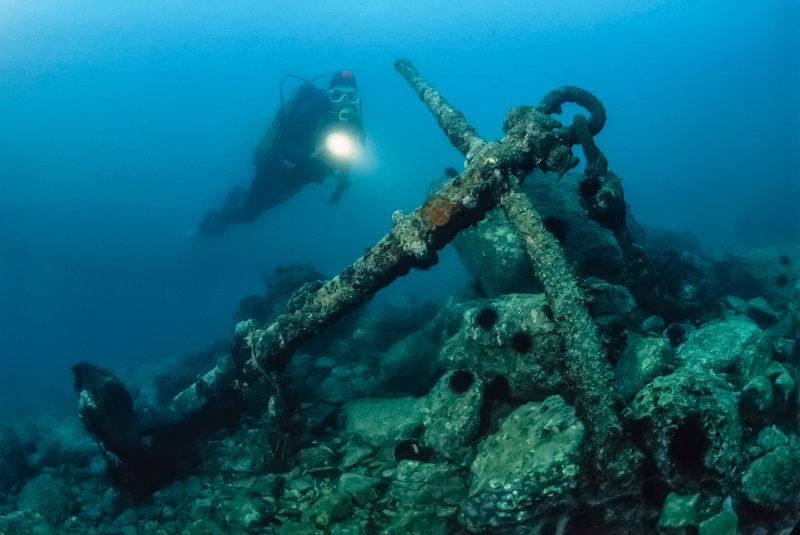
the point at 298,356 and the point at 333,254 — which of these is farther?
the point at 333,254

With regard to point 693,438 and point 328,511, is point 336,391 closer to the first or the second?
point 328,511

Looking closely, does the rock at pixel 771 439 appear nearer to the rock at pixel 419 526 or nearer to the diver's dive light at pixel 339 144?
the rock at pixel 419 526

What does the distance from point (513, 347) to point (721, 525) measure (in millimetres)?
2890

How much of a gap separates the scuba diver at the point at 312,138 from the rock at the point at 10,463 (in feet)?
36.9

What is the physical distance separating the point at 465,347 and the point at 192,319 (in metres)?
52.2

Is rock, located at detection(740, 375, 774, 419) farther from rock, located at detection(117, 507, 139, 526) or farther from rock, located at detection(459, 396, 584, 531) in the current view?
rock, located at detection(117, 507, 139, 526)

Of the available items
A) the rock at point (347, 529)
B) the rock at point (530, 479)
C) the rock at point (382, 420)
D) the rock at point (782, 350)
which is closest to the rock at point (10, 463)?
the rock at point (382, 420)

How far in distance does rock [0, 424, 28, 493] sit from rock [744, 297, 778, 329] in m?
14.2

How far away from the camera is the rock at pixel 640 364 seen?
510cm

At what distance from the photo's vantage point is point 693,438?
12.6 ft

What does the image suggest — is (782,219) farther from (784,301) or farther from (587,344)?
(587,344)

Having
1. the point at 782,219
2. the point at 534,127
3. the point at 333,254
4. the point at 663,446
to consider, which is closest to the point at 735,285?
the point at 534,127

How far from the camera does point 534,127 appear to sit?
589 cm

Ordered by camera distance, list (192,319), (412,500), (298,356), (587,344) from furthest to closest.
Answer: (192,319) < (298,356) < (412,500) < (587,344)
